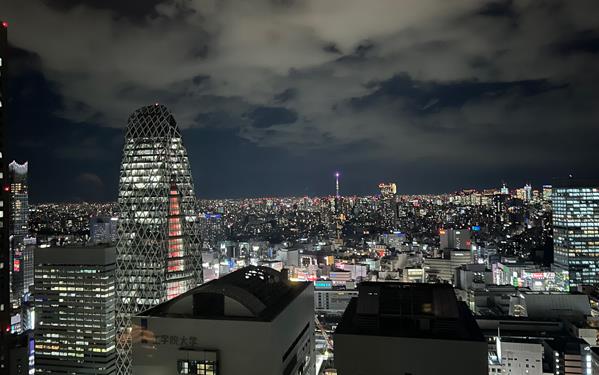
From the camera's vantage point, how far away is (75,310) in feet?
69.3

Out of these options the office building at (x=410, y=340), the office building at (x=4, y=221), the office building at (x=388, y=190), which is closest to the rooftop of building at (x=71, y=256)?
the office building at (x=4, y=221)

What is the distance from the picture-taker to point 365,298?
764 cm

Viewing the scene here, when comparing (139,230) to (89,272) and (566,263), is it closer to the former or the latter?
(89,272)

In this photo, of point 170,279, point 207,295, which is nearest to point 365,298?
point 207,295

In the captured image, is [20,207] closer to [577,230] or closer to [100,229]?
[100,229]

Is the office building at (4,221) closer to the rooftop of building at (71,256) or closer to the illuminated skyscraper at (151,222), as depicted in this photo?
the illuminated skyscraper at (151,222)

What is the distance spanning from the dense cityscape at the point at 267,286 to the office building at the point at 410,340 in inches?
0.9

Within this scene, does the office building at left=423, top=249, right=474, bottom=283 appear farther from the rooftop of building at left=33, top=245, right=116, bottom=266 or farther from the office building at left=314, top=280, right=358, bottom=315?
the rooftop of building at left=33, top=245, right=116, bottom=266

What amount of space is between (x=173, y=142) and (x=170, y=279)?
6.66 meters

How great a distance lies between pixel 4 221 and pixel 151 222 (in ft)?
33.1

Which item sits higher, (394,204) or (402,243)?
(394,204)

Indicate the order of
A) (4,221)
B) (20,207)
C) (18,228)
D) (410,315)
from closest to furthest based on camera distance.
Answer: (410,315), (4,221), (18,228), (20,207)

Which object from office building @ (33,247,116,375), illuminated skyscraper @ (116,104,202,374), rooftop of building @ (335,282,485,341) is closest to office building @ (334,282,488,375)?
rooftop of building @ (335,282,485,341)

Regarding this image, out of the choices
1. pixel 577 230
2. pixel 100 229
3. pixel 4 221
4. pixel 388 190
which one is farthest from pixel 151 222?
pixel 388 190
